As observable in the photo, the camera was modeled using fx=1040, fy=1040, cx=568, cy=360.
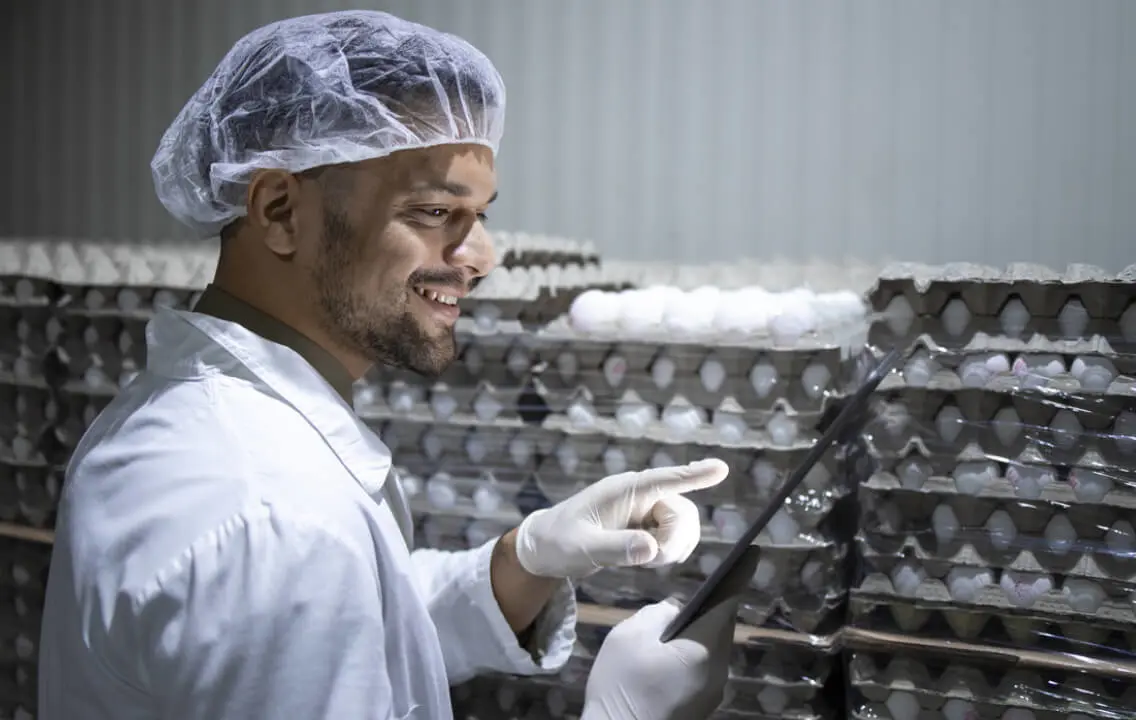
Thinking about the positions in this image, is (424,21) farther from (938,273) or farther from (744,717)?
(744,717)

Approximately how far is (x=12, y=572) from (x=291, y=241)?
175cm

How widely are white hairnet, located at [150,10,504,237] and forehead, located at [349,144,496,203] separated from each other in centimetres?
2

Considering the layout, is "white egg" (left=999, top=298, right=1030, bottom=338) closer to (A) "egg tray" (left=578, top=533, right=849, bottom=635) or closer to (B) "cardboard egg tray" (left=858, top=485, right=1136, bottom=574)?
(B) "cardboard egg tray" (left=858, top=485, right=1136, bottom=574)

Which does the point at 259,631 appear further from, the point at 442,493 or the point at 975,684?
the point at 975,684

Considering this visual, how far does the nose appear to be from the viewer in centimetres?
139

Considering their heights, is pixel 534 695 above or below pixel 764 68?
below

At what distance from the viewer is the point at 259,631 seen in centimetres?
109

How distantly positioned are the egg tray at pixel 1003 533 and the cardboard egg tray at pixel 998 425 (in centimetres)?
8

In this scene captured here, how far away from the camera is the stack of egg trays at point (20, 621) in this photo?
101 inches

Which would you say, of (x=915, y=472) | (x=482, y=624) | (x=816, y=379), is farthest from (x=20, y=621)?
(x=915, y=472)

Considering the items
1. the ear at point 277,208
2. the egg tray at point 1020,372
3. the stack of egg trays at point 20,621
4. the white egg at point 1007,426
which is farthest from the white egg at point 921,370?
the stack of egg trays at point 20,621

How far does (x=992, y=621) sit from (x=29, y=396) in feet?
7.24

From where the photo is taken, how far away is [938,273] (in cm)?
180

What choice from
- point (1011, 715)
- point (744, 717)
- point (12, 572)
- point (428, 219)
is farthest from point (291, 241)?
point (12, 572)
